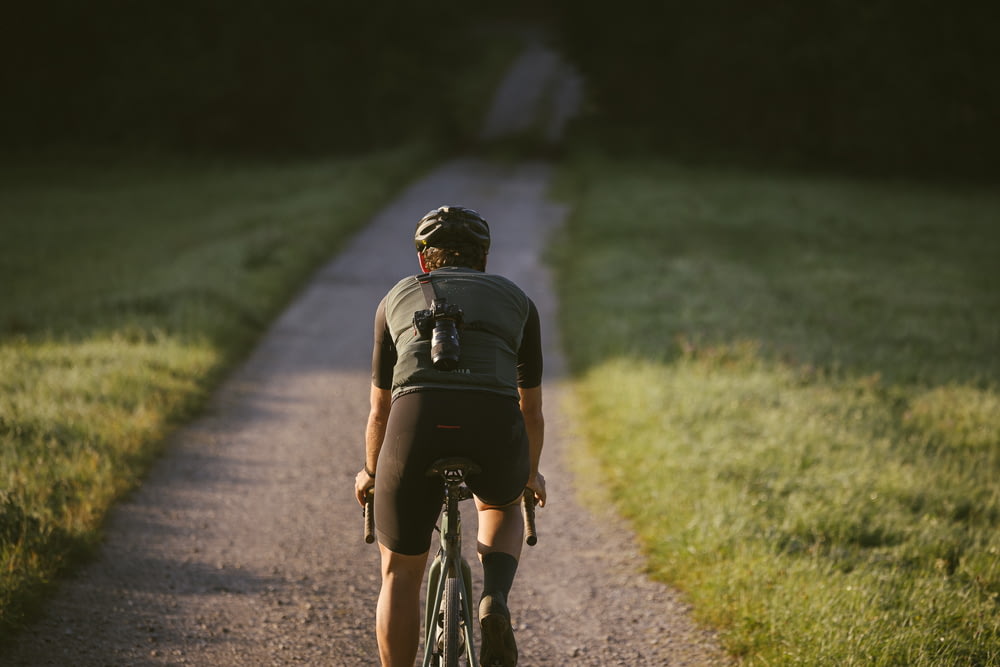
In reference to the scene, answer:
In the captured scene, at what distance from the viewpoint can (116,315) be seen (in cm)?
997

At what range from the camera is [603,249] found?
50.6 ft

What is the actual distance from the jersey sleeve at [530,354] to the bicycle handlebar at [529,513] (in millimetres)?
458

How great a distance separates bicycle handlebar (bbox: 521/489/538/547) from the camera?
337cm

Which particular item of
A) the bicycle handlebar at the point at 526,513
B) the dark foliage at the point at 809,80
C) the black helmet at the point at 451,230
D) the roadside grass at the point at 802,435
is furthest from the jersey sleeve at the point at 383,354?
the dark foliage at the point at 809,80

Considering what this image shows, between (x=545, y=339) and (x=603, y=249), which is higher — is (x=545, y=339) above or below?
below

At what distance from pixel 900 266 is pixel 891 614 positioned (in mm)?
13978

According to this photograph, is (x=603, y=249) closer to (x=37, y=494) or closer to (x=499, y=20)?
(x=37, y=494)

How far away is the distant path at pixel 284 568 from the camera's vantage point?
436 cm

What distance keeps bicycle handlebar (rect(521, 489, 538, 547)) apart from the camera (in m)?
0.79

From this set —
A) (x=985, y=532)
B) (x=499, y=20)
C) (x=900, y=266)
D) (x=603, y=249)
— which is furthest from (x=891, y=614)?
(x=499, y=20)

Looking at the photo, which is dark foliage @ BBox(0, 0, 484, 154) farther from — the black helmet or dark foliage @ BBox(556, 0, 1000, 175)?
the black helmet

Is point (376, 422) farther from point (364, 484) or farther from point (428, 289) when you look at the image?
point (428, 289)

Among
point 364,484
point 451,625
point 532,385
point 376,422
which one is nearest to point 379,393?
point 376,422

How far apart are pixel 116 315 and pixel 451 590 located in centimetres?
816
